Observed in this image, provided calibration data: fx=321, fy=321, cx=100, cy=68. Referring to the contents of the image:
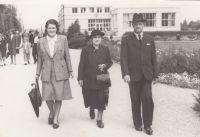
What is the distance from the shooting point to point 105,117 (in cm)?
600

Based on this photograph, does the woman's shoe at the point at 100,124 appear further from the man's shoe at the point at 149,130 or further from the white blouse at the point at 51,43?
the white blouse at the point at 51,43

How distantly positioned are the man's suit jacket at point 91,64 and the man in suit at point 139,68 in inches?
18.4

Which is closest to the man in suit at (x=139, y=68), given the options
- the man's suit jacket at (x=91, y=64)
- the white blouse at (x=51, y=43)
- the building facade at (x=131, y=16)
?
the man's suit jacket at (x=91, y=64)

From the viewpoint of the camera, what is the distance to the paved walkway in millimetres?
5062

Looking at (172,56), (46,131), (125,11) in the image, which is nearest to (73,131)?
(46,131)

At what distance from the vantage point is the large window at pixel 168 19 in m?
45.9

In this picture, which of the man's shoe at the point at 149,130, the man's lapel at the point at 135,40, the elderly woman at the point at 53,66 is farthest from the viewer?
the elderly woman at the point at 53,66

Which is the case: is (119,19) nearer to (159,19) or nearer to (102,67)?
(159,19)

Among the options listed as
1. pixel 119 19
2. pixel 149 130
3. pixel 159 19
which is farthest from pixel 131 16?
pixel 149 130

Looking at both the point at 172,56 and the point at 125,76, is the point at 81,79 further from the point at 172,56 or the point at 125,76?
the point at 172,56

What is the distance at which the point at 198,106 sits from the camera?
20.5 ft

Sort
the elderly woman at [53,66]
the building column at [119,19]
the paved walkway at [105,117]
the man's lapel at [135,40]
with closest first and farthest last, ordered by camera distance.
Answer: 1. the paved walkway at [105,117]
2. the man's lapel at [135,40]
3. the elderly woman at [53,66]
4. the building column at [119,19]

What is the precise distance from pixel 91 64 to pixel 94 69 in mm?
101

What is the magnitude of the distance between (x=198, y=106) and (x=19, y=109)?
3.62 meters
